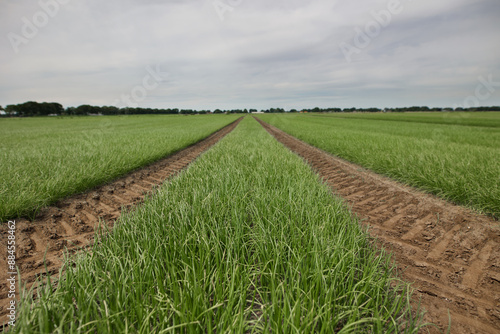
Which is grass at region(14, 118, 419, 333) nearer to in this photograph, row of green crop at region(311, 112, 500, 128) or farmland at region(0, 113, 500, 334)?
farmland at region(0, 113, 500, 334)

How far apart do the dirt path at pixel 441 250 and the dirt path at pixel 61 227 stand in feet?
11.5

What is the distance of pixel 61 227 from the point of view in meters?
3.46

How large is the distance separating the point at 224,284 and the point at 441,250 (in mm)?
2987

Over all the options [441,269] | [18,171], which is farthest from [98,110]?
[441,269]

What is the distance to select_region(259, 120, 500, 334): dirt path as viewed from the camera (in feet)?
6.59

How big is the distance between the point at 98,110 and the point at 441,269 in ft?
416

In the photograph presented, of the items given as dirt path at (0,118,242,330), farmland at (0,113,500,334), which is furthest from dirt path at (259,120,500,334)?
dirt path at (0,118,242,330)

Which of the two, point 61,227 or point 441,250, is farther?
point 61,227

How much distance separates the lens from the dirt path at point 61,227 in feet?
8.30

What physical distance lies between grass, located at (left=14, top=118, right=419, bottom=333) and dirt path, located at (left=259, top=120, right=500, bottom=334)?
0.37 meters

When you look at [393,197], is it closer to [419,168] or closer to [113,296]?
[419,168]

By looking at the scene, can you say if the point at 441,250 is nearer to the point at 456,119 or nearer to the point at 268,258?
the point at 268,258

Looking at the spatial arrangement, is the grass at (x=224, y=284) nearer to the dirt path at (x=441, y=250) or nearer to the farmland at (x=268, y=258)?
the farmland at (x=268, y=258)

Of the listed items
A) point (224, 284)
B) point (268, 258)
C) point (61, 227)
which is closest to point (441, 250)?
point (268, 258)
